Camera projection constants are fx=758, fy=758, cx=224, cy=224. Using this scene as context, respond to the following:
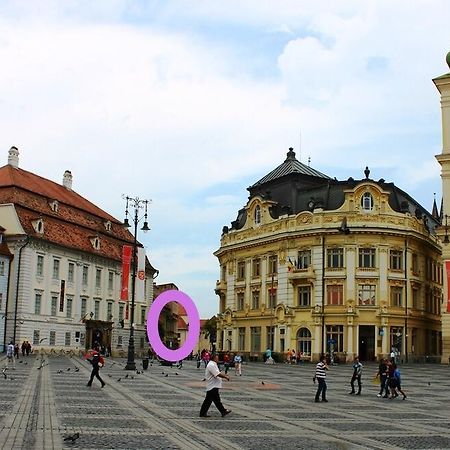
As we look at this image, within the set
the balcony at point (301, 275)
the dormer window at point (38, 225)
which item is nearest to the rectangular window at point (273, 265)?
the balcony at point (301, 275)

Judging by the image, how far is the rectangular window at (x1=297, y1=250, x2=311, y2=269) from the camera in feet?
224

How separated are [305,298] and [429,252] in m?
13.4

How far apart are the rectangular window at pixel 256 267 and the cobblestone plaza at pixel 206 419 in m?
41.7

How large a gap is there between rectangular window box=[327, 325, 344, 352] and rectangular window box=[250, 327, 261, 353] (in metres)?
9.17

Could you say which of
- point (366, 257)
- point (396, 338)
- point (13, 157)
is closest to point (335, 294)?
point (366, 257)

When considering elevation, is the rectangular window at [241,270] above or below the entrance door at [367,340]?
above

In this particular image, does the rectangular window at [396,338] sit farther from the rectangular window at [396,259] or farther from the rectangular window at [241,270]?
the rectangular window at [241,270]

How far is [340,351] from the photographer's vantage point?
6544cm

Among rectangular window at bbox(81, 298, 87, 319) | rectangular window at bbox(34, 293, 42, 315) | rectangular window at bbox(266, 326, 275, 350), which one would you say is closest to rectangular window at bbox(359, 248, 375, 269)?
rectangular window at bbox(266, 326, 275, 350)

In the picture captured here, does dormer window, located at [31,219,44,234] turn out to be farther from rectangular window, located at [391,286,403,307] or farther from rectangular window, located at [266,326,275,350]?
rectangular window, located at [391,286,403,307]

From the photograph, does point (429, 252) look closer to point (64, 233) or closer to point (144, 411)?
point (64, 233)

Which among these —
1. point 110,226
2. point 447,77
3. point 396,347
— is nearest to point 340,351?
point 396,347
